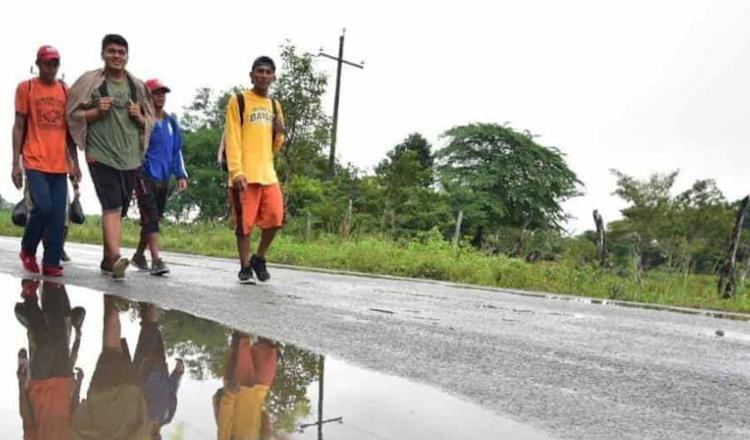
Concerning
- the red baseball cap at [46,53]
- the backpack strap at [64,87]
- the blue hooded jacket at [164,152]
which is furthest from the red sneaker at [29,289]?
the blue hooded jacket at [164,152]

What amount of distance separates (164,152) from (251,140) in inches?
50.3

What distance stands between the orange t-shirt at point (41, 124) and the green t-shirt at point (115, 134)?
27 centimetres

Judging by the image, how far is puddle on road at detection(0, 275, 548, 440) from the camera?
6.57ft

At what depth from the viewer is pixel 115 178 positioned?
639 cm

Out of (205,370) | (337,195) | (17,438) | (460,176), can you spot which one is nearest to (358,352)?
(205,370)

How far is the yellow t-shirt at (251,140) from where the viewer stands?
6594 mm

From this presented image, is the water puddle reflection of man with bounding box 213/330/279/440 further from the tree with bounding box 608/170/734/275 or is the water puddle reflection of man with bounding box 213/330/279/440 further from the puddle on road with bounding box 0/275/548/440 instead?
the tree with bounding box 608/170/734/275

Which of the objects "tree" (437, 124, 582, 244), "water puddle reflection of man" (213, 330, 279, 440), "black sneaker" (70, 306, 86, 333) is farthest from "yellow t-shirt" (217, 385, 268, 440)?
"tree" (437, 124, 582, 244)

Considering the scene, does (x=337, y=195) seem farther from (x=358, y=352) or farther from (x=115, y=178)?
(x=358, y=352)

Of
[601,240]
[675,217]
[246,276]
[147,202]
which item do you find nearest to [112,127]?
[147,202]

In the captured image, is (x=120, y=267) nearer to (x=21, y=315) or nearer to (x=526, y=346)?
(x=21, y=315)

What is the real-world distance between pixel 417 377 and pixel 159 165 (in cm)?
519

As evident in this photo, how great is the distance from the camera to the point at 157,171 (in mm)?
7438

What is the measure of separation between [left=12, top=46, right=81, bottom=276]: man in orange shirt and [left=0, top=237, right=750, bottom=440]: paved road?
420 millimetres
